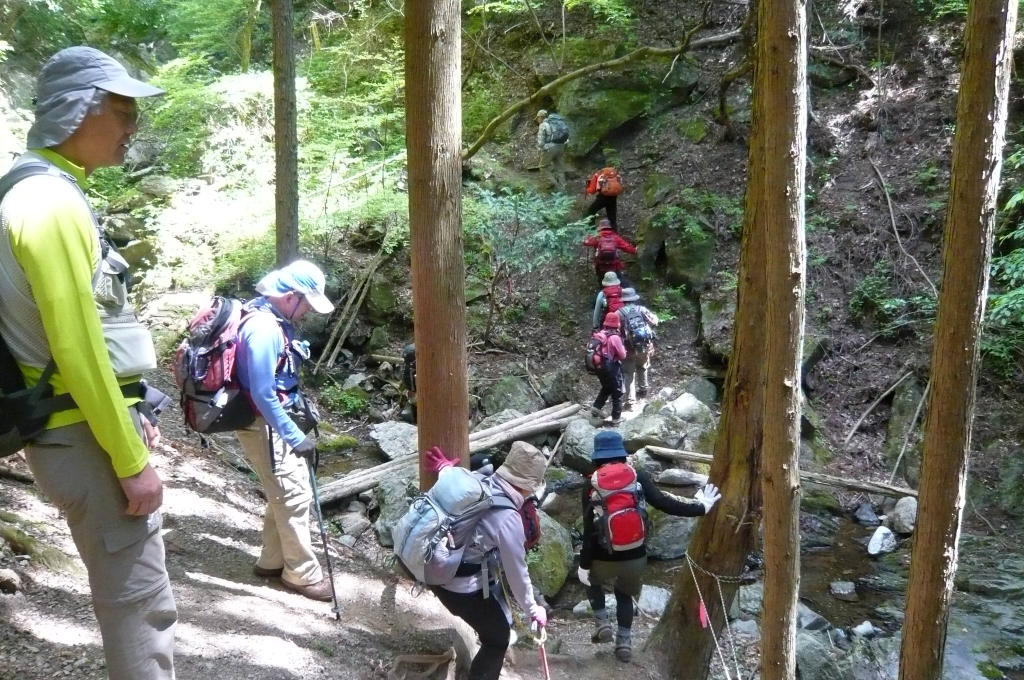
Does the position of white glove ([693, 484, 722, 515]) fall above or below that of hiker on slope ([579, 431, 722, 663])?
above

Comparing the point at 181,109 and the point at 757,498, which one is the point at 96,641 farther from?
the point at 181,109

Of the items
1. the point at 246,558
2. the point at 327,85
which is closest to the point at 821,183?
the point at 327,85

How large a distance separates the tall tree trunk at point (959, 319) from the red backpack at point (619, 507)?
2046 millimetres

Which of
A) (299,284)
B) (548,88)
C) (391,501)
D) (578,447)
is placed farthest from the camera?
(578,447)

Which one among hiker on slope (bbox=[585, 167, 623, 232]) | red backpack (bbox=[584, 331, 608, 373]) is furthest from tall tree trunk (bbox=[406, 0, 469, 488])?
hiker on slope (bbox=[585, 167, 623, 232])

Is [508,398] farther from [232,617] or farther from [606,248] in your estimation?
[232,617]

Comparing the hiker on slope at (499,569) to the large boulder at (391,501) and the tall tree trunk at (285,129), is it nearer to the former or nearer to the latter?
the large boulder at (391,501)

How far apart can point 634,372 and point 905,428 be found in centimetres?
381

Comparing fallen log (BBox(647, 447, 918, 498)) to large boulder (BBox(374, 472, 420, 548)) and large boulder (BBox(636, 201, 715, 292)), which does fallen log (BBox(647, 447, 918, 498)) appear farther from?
large boulder (BBox(636, 201, 715, 292))

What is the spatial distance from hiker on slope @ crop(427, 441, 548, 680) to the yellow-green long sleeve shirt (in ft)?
6.03

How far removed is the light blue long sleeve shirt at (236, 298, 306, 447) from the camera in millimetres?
4023

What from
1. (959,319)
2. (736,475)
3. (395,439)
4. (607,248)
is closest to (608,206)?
(607,248)

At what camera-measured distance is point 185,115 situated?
11695 mm

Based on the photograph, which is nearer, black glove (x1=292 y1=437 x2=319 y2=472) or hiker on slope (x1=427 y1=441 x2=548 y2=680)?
hiker on slope (x1=427 y1=441 x2=548 y2=680)
